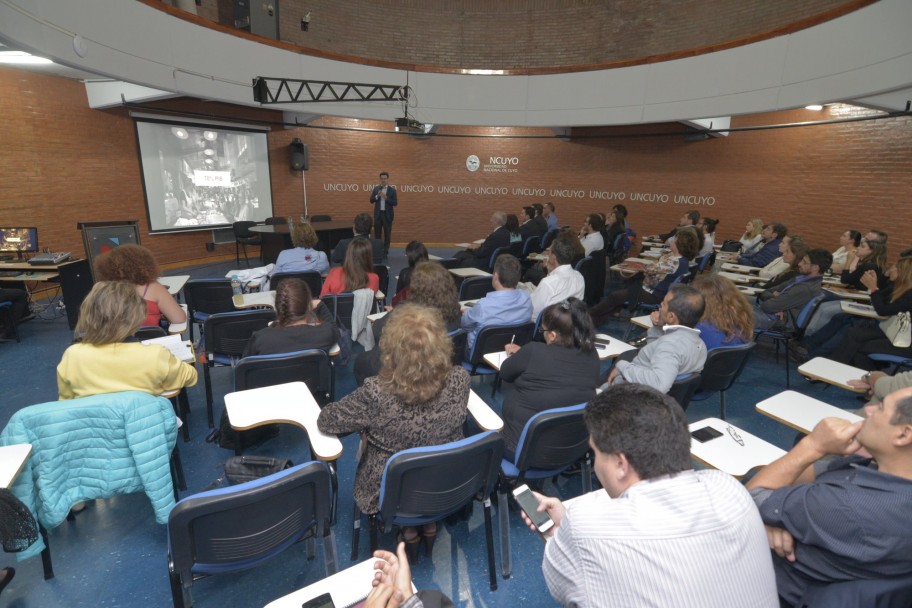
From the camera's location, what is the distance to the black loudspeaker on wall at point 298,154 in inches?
400

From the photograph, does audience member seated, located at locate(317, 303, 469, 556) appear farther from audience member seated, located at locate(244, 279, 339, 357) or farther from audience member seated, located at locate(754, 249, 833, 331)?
audience member seated, located at locate(754, 249, 833, 331)

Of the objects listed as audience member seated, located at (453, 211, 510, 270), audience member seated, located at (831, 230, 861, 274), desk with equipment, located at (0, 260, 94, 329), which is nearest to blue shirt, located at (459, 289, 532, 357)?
audience member seated, located at (453, 211, 510, 270)

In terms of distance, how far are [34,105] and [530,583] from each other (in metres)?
8.54

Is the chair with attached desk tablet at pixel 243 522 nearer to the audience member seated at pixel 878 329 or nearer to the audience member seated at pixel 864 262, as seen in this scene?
the audience member seated at pixel 878 329

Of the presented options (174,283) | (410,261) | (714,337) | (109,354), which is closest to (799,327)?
(714,337)

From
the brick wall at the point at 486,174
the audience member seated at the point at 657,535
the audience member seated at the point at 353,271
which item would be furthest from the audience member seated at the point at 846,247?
the audience member seated at the point at 657,535

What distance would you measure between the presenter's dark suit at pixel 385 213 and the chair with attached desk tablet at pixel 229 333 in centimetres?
691

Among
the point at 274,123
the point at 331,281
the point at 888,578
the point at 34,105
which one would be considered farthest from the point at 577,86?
the point at 888,578

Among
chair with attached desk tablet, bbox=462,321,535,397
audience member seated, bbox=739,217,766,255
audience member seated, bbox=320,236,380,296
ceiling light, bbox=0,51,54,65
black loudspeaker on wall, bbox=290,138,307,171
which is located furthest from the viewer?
black loudspeaker on wall, bbox=290,138,307,171

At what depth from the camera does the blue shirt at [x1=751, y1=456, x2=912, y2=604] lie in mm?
1160

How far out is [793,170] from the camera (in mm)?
8148

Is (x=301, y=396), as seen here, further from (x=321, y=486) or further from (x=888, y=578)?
(x=888, y=578)

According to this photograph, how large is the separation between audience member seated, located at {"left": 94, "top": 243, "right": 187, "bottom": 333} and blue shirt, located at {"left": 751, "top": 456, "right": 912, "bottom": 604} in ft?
12.6

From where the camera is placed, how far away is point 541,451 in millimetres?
2178
